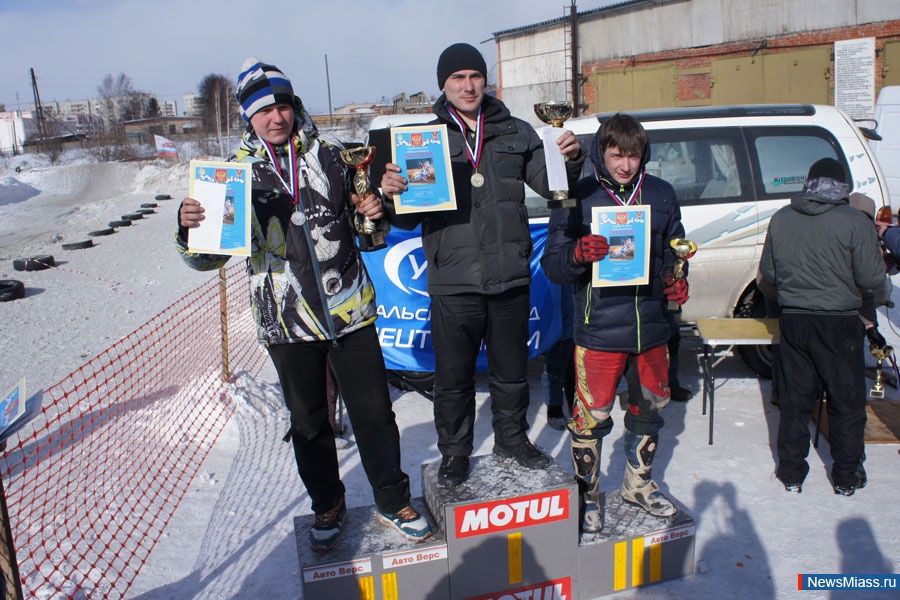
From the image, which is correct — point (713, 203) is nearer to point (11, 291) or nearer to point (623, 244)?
point (623, 244)

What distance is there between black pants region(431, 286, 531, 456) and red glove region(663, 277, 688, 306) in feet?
2.20

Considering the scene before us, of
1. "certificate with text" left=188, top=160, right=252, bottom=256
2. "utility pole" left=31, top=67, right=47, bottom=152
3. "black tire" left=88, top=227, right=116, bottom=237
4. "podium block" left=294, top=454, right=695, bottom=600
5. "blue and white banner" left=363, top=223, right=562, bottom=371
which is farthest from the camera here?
"utility pole" left=31, top=67, right=47, bottom=152

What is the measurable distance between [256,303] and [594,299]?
153 centimetres

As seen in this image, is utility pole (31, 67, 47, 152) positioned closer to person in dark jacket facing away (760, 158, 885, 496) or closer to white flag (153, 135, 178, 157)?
white flag (153, 135, 178, 157)

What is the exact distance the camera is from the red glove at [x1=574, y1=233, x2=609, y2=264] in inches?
115

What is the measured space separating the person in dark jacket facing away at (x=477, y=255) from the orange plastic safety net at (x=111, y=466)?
187cm

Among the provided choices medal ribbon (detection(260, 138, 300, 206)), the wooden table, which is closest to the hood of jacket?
the wooden table

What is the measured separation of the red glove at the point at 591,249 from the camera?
2.92 meters

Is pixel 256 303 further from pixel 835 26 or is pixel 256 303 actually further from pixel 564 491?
pixel 835 26

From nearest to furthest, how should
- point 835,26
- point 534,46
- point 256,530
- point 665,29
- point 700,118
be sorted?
point 256,530 < point 700,118 < point 835,26 < point 665,29 < point 534,46

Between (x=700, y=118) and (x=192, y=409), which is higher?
(x=700, y=118)

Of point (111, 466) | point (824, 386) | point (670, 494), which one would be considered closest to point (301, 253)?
point (670, 494)

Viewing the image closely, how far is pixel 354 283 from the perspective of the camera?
113 inches

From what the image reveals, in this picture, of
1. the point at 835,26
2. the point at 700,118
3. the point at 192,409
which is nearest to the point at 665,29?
the point at 835,26
